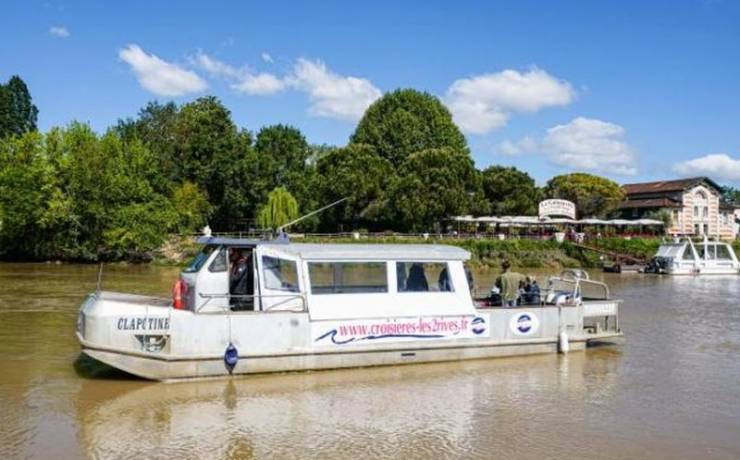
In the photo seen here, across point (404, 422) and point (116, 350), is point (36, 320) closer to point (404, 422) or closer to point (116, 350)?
point (116, 350)

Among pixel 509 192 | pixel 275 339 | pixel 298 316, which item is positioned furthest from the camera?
pixel 509 192

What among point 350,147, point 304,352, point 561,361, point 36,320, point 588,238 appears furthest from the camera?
point 350,147

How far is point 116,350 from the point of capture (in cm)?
1335

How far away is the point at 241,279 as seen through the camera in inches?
589

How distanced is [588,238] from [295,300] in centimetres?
5799

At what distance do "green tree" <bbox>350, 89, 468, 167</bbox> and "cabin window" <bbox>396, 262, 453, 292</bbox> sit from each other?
60.6 metres

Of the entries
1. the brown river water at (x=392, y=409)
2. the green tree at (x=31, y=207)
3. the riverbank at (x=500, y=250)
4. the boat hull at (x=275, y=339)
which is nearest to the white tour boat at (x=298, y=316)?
the boat hull at (x=275, y=339)

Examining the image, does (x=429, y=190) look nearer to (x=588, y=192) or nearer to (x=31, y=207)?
(x=31, y=207)

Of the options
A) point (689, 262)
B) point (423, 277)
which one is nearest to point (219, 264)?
point (423, 277)

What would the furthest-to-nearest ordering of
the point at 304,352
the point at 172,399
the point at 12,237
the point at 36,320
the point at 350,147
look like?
the point at 350,147 < the point at 12,237 < the point at 36,320 < the point at 304,352 < the point at 172,399

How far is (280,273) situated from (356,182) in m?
54.7

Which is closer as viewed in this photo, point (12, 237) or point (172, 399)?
point (172, 399)

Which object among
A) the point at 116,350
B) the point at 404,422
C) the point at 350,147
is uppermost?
the point at 350,147

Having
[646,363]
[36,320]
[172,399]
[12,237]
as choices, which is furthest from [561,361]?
[12,237]
